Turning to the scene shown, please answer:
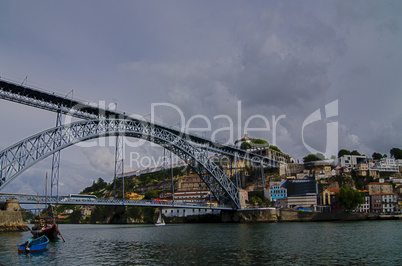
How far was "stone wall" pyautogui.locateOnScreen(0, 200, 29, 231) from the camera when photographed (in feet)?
124

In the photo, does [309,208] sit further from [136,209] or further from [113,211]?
[113,211]

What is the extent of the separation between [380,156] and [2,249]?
349 ft

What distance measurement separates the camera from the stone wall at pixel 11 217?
1487 inches

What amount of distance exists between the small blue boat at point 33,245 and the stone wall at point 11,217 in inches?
637

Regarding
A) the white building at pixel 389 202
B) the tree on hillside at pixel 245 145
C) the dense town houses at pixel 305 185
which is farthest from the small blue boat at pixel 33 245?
the tree on hillside at pixel 245 145

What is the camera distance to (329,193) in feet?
228

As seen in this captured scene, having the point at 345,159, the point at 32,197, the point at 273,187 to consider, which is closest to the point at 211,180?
the point at 273,187

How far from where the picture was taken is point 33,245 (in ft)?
76.4

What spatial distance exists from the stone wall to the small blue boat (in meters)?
16.2

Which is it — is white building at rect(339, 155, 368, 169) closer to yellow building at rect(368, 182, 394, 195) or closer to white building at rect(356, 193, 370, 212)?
yellow building at rect(368, 182, 394, 195)

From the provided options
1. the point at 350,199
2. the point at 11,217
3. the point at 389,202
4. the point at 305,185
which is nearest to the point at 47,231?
the point at 11,217

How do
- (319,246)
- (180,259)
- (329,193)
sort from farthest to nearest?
(329,193)
(319,246)
(180,259)

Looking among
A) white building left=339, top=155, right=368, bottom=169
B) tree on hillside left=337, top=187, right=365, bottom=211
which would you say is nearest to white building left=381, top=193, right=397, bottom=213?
tree on hillside left=337, top=187, right=365, bottom=211

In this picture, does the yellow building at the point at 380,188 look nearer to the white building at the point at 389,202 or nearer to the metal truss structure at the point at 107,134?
the white building at the point at 389,202
